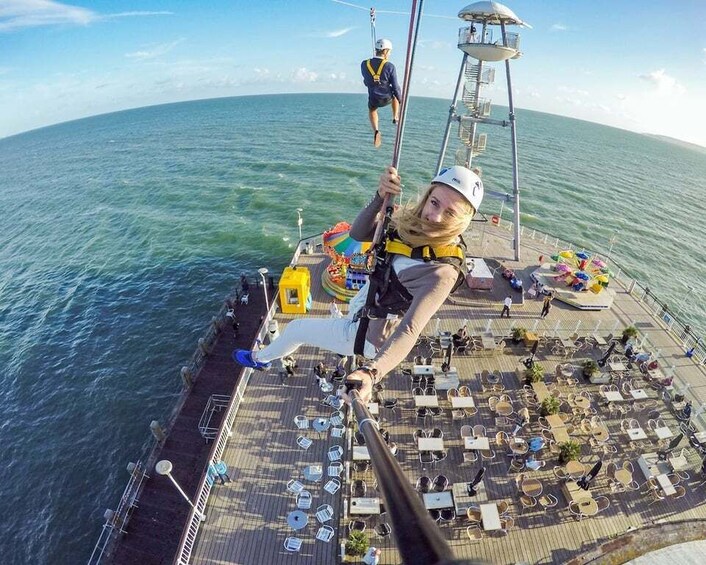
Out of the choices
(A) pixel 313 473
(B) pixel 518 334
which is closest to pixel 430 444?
(A) pixel 313 473

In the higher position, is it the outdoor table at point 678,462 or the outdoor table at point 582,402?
the outdoor table at point 582,402

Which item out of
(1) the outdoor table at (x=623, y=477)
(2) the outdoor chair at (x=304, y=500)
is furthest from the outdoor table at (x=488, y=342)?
(2) the outdoor chair at (x=304, y=500)

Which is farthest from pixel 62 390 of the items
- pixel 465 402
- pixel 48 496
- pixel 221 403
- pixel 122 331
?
pixel 465 402

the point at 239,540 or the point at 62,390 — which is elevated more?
the point at 239,540

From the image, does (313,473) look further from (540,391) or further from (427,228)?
(427,228)

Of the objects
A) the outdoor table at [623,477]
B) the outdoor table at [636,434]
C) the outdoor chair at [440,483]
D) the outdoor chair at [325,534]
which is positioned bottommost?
the outdoor chair at [325,534]

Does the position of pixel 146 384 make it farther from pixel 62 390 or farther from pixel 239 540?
pixel 239 540

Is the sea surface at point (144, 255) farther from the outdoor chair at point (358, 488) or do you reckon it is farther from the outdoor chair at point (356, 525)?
the outdoor chair at point (356, 525)
